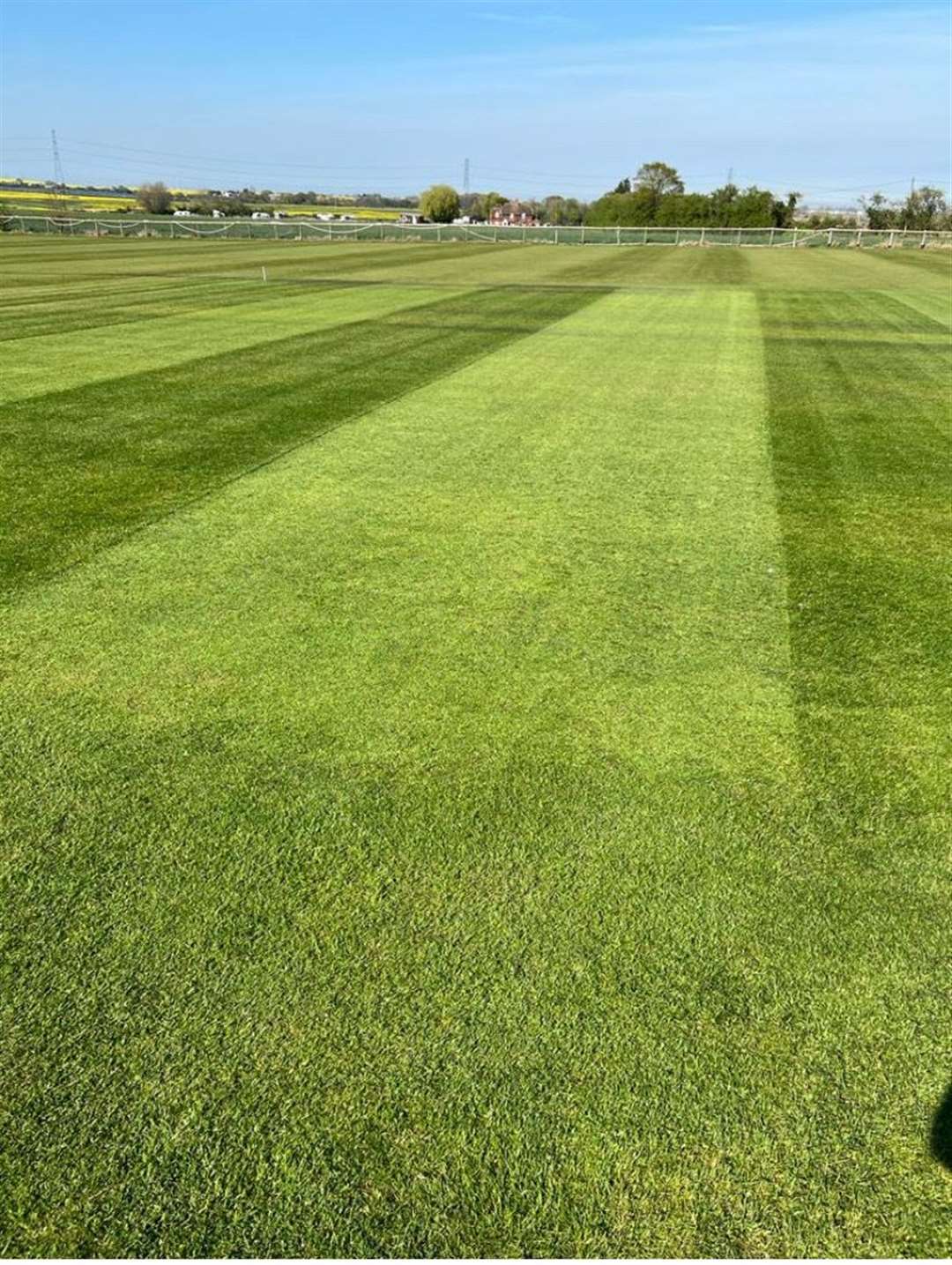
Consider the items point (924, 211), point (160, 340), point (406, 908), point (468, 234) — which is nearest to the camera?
point (406, 908)

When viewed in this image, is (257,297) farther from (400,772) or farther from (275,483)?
(400,772)

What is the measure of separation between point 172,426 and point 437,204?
120 m

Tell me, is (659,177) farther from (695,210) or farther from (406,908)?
(406,908)

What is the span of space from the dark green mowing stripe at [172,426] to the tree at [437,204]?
368 feet

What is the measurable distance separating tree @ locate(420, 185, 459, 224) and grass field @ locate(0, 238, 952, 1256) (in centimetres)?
12089

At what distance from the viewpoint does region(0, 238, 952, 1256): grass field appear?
2336 millimetres

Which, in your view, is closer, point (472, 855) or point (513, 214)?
point (472, 855)

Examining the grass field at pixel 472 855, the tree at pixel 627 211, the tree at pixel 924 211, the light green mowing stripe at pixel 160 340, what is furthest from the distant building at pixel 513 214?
the grass field at pixel 472 855

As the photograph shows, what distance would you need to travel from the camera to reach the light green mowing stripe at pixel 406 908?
2.31 meters

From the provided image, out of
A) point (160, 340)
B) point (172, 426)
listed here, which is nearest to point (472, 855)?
point (172, 426)

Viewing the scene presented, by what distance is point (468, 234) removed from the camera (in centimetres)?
6219

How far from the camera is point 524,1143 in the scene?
241 centimetres

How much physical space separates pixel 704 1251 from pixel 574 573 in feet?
14.3

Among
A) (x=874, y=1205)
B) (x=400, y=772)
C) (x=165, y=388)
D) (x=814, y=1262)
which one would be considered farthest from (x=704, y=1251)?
(x=165, y=388)
